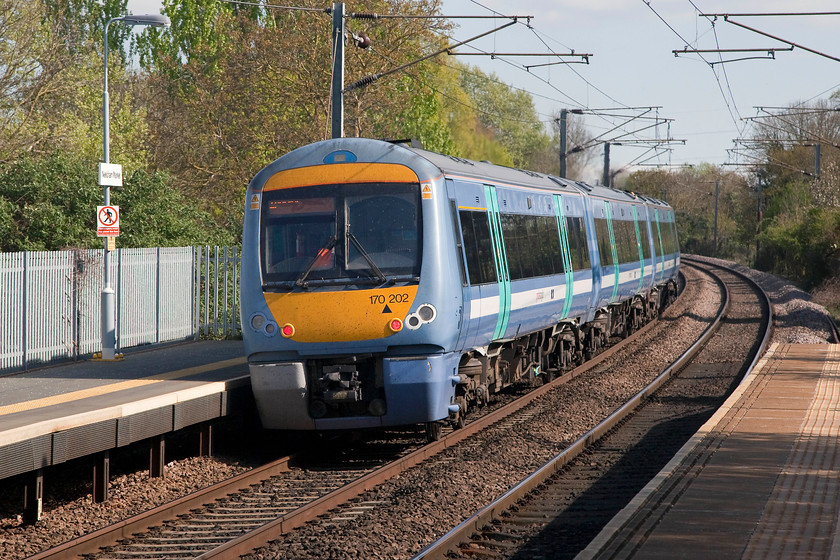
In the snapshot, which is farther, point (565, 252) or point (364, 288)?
point (565, 252)

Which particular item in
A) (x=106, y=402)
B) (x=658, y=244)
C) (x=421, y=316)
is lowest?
(x=106, y=402)

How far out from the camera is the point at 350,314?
33.2 ft

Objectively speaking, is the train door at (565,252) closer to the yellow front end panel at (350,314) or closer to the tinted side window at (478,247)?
the tinted side window at (478,247)

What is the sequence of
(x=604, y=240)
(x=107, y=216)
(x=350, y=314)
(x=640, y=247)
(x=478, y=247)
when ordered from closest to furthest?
(x=350, y=314) < (x=478, y=247) < (x=107, y=216) < (x=604, y=240) < (x=640, y=247)

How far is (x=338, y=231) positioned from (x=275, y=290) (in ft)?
2.89

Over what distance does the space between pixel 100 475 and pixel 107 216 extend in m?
6.50

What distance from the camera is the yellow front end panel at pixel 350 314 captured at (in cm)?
1010

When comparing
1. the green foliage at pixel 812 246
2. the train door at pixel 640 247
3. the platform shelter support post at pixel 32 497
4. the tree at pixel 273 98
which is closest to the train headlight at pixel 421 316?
the platform shelter support post at pixel 32 497

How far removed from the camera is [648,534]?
6965 millimetres

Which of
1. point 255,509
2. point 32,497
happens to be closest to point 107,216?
point 32,497

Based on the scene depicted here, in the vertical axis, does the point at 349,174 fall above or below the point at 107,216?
above

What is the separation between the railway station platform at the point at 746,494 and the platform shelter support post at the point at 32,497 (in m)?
4.48

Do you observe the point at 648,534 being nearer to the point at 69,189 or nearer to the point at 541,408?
the point at 541,408

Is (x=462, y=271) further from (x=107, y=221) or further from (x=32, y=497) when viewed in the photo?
(x=107, y=221)
